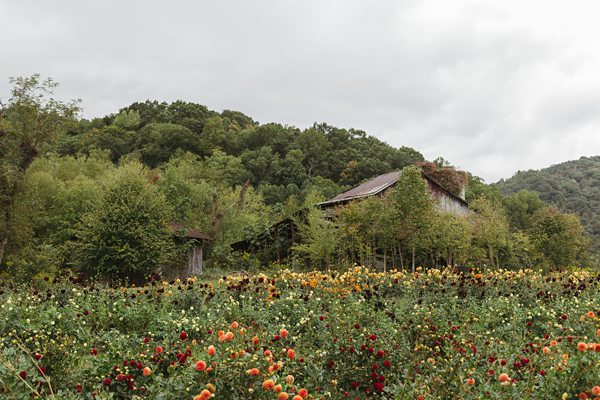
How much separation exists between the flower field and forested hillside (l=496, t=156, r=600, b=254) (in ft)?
112

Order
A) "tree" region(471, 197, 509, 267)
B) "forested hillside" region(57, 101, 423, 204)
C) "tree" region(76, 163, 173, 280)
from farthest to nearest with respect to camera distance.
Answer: "forested hillside" region(57, 101, 423, 204) → "tree" region(471, 197, 509, 267) → "tree" region(76, 163, 173, 280)

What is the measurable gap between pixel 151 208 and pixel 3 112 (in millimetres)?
6489

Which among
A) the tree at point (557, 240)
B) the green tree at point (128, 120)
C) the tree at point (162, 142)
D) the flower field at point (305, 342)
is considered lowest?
the flower field at point (305, 342)

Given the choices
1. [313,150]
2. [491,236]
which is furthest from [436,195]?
[313,150]

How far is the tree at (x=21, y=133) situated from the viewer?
1723 cm

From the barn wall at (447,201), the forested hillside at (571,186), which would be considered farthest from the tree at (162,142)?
the forested hillside at (571,186)

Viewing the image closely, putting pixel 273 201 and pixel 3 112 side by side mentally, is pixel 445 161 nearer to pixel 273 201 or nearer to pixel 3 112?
pixel 273 201

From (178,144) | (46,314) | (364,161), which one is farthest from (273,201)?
(46,314)

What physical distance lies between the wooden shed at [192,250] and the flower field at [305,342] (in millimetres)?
12070

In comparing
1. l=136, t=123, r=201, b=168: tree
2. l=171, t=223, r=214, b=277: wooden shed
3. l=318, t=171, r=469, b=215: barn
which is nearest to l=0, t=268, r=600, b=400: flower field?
l=171, t=223, r=214, b=277: wooden shed

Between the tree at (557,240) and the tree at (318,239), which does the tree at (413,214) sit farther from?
the tree at (557,240)

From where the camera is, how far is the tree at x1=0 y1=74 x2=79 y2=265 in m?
17.2

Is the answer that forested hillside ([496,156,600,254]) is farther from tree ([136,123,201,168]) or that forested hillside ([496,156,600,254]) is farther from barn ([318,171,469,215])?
tree ([136,123,201,168])

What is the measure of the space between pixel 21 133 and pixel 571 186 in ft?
163
